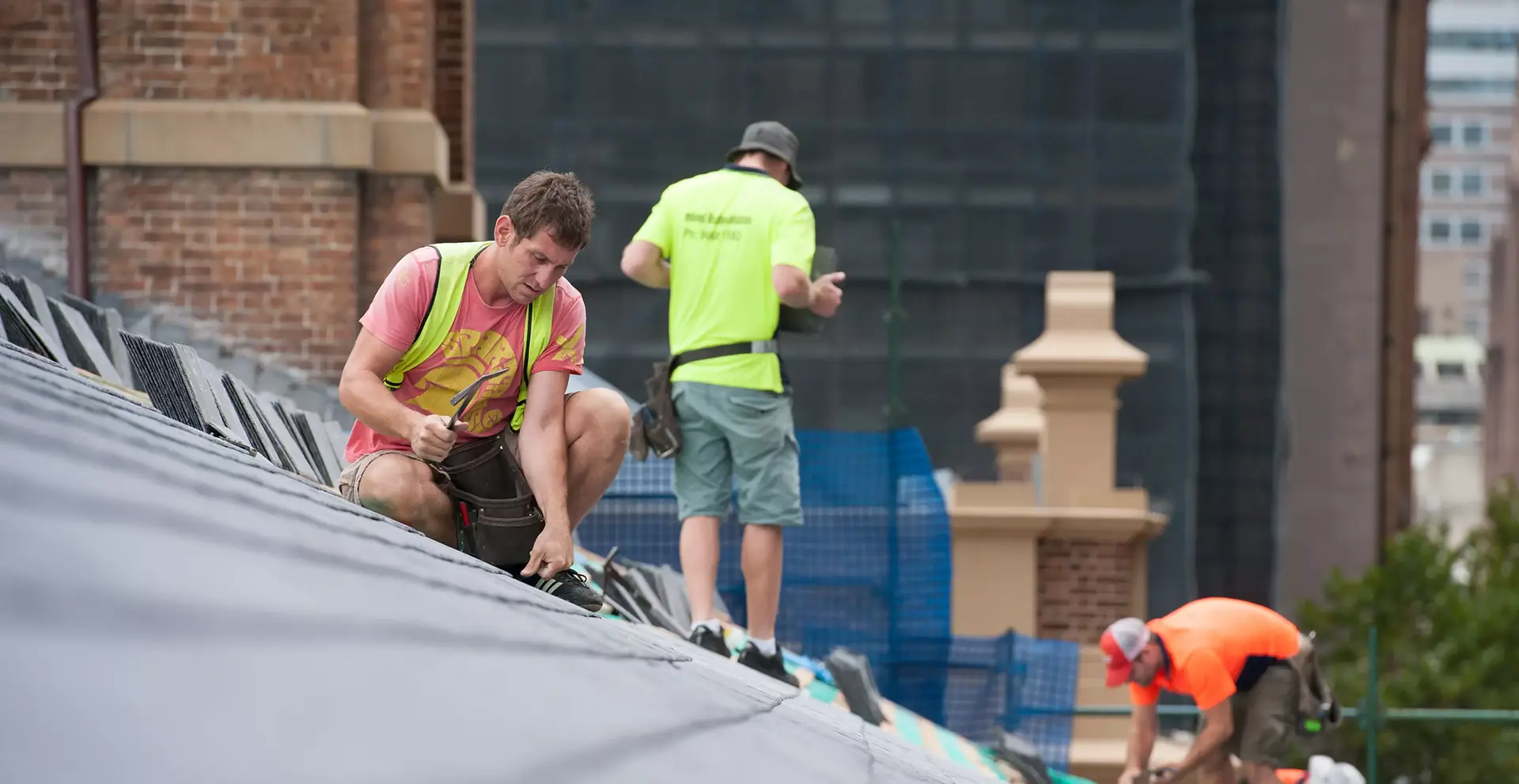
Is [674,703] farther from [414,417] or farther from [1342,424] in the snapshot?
[1342,424]

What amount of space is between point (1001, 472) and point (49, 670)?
19.4 meters

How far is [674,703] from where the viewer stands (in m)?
→ 1.86

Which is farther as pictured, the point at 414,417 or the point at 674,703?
the point at 414,417

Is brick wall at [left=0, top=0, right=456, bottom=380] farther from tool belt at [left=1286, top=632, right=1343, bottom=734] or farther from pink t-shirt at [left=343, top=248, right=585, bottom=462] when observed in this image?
tool belt at [left=1286, top=632, right=1343, bottom=734]

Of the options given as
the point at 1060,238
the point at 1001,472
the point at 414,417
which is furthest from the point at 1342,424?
the point at 414,417

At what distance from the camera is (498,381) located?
15.0 feet

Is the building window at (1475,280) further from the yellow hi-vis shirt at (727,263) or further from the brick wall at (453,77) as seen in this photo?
the yellow hi-vis shirt at (727,263)

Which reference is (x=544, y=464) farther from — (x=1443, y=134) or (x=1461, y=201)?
(x=1443, y=134)

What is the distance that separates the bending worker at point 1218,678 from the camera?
→ 781 cm

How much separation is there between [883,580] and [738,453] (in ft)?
16.5

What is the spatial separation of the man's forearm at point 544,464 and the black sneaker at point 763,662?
5.33 ft

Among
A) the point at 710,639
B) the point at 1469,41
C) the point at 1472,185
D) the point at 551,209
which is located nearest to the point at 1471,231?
the point at 1472,185

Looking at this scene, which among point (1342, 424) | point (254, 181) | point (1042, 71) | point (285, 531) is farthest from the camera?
point (1342, 424)

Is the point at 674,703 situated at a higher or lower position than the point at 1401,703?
higher
